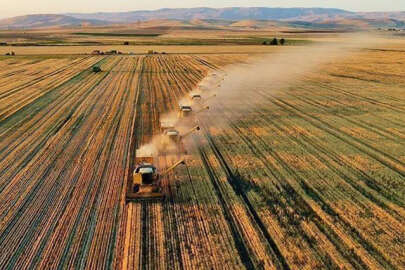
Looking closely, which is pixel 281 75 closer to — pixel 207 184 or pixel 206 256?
pixel 207 184

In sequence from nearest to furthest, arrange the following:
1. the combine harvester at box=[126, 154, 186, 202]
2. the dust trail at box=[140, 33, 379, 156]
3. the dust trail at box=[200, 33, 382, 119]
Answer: the combine harvester at box=[126, 154, 186, 202], the dust trail at box=[140, 33, 379, 156], the dust trail at box=[200, 33, 382, 119]

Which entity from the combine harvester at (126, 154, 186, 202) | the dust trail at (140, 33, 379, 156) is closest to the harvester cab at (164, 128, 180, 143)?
the dust trail at (140, 33, 379, 156)

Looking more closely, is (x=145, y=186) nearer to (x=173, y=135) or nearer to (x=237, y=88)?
(x=173, y=135)

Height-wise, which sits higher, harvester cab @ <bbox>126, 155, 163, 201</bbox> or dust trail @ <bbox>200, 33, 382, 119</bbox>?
harvester cab @ <bbox>126, 155, 163, 201</bbox>

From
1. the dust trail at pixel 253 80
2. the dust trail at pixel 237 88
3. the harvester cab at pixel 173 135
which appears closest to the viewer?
the harvester cab at pixel 173 135

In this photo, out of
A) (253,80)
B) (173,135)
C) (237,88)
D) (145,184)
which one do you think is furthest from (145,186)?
(253,80)

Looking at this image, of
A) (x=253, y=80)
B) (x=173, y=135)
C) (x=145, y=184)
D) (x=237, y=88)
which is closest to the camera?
(x=145, y=184)

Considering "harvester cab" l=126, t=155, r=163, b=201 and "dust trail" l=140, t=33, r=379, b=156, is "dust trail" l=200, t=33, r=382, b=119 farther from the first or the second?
"harvester cab" l=126, t=155, r=163, b=201

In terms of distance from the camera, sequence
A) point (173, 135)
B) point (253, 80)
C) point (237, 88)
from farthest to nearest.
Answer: point (253, 80)
point (237, 88)
point (173, 135)

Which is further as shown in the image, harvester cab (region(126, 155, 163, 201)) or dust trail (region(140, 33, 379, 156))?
dust trail (region(140, 33, 379, 156))

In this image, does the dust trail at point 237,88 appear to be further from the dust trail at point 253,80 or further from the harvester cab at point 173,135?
the harvester cab at point 173,135

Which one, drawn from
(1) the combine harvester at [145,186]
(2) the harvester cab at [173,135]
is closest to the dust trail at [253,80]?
(2) the harvester cab at [173,135]
